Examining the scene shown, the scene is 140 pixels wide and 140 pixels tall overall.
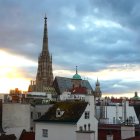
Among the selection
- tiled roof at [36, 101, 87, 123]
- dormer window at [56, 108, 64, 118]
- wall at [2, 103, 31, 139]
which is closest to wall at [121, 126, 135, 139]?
tiled roof at [36, 101, 87, 123]

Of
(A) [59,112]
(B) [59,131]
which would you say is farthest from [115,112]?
(B) [59,131]

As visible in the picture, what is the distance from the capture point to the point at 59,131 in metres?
49.4

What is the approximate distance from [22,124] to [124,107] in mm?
35067

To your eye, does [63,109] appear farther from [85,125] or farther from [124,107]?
[124,107]

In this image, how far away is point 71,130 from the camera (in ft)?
160

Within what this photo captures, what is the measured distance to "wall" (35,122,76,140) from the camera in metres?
48.6

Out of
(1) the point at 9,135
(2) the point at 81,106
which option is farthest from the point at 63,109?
(1) the point at 9,135

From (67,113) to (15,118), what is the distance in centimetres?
1424

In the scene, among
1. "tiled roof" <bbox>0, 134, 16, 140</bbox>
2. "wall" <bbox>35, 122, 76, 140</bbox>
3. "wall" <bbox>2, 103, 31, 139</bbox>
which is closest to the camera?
"wall" <bbox>35, 122, 76, 140</bbox>

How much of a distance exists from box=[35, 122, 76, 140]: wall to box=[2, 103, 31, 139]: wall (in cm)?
1080

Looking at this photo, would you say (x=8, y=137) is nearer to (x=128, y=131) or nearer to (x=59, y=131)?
(x=59, y=131)

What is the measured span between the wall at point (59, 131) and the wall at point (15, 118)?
10.8 meters

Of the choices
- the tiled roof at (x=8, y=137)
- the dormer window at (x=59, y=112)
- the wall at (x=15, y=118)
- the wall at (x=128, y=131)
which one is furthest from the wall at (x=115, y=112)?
the wall at (x=128, y=131)

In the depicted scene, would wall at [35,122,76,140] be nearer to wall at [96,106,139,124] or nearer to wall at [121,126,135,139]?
wall at [121,126,135,139]
